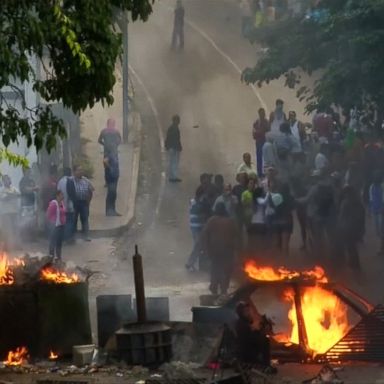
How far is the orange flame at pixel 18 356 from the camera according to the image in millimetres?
15672

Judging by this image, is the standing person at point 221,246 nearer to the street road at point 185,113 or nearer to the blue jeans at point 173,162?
the street road at point 185,113

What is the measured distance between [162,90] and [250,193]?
50.6 feet

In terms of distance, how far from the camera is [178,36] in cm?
3938

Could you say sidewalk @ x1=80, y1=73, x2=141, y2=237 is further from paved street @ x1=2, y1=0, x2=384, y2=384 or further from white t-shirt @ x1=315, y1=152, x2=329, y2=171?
white t-shirt @ x1=315, y1=152, x2=329, y2=171

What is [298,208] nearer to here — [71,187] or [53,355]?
[71,187]

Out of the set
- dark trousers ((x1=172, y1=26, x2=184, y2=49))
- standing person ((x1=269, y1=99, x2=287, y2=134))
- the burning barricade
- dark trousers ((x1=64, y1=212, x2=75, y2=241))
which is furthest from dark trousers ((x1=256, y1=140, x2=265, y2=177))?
→ the burning barricade

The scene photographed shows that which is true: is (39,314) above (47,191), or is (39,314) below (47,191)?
below

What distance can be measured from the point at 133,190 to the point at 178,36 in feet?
36.8

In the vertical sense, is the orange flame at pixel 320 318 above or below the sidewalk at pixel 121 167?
below

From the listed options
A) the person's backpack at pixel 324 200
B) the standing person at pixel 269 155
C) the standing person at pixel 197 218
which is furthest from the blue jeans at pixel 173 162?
the person's backpack at pixel 324 200

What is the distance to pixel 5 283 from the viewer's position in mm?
15898

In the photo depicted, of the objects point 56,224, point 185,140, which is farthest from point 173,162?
point 56,224

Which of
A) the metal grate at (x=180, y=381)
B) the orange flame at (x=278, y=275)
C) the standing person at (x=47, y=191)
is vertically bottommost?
the metal grate at (x=180, y=381)

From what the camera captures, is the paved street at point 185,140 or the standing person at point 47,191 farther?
the standing person at point 47,191
